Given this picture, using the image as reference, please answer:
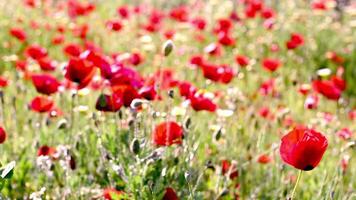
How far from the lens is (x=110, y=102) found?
229 cm

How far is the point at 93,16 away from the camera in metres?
7.14

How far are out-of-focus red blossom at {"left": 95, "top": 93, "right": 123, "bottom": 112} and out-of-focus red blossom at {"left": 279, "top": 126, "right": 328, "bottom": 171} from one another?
727 mm

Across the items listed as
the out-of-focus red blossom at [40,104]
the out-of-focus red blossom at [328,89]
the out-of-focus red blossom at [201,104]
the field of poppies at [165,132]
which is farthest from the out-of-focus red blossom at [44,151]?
the out-of-focus red blossom at [328,89]

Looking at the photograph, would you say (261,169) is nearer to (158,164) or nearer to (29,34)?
(158,164)

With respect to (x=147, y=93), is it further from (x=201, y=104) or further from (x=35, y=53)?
(x=35, y=53)

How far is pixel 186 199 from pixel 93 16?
5223 mm

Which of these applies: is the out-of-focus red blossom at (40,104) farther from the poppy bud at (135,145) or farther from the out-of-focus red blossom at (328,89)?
the out-of-focus red blossom at (328,89)

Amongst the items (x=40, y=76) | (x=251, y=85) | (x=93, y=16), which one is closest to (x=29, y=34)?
(x=93, y=16)

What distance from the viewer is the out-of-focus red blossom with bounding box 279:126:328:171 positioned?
169 centimetres

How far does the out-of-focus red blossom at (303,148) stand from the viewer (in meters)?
1.69

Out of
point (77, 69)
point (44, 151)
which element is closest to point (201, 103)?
point (77, 69)

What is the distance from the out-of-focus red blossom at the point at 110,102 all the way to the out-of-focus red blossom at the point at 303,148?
0.73 m

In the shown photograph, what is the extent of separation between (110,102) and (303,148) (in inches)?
32.4

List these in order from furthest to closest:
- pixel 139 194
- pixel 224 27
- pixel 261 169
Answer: pixel 224 27 → pixel 261 169 → pixel 139 194
